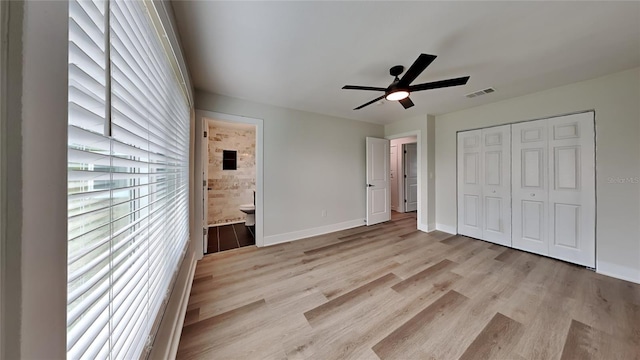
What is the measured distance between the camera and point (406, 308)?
1720mm

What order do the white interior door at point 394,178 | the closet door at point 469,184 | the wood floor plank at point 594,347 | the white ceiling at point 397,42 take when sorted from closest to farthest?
the wood floor plank at point 594,347
the white ceiling at point 397,42
the closet door at point 469,184
the white interior door at point 394,178

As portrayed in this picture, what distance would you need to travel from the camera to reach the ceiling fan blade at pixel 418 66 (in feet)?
4.91

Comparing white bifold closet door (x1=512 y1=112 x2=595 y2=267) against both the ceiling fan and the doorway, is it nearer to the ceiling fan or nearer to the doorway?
the ceiling fan

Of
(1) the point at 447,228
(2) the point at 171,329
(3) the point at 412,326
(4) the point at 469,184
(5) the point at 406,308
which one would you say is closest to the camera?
(2) the point at 171,329

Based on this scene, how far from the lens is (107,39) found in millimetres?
589

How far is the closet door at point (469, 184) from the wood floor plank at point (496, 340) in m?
2.19

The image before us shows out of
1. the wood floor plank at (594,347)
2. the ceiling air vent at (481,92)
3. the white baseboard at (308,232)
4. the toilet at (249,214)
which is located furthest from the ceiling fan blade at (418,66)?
the toilet at (249,214)

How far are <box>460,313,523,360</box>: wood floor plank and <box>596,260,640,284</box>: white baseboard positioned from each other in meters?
1.85

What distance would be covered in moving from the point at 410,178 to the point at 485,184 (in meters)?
2.47

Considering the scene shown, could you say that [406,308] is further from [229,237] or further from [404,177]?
[404,177]

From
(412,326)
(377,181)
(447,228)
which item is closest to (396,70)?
(412,326)

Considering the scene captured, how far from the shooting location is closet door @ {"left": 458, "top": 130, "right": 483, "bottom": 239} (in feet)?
11.1

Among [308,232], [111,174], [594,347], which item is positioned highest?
[111,174]

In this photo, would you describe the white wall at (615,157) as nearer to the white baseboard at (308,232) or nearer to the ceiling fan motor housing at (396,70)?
the ceiling fan motor housing at (396,70)
